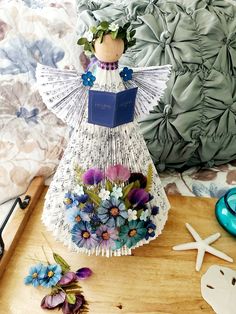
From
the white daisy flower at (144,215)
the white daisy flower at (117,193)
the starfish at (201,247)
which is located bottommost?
the starfish at (201,247)

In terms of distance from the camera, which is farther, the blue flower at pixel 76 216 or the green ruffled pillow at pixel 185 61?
the green ruffled pillow at pixel 185 61

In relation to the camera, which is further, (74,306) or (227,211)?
(227,211)

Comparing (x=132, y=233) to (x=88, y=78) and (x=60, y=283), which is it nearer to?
(x=60, y=283)

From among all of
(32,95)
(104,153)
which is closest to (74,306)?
(104,153)

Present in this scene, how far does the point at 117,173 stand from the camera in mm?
542

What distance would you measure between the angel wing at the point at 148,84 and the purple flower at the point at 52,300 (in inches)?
12.0

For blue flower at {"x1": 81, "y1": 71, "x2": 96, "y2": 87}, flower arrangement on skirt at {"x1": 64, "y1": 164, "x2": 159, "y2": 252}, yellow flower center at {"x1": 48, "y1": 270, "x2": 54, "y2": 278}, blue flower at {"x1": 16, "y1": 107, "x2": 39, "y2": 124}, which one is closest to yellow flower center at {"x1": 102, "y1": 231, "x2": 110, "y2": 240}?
flower arrangement on skirt at {"x1": 64, "y1": 164, "x2": 159, "y2": 252}

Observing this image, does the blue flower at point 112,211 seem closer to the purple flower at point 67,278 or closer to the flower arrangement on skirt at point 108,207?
the flower arrangement on skirt at point 108,207

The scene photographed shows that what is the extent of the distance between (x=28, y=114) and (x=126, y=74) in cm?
33

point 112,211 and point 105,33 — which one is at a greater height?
point 105,33

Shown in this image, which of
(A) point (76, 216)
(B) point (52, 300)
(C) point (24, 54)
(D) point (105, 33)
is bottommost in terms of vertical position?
(B) point (52, 300)

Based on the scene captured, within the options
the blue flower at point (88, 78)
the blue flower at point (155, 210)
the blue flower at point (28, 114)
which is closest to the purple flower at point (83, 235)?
the blue flower at point (155, 210)

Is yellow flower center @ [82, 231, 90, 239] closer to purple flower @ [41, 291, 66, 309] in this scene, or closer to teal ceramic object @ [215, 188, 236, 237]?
purple flower @ [41, 291, 66, 309]

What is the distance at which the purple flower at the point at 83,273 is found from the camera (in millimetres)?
575
